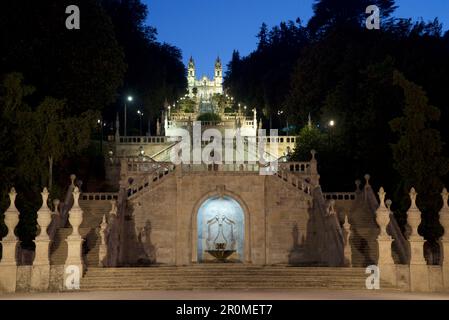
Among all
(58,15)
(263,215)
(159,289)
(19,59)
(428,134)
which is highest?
(58,15)

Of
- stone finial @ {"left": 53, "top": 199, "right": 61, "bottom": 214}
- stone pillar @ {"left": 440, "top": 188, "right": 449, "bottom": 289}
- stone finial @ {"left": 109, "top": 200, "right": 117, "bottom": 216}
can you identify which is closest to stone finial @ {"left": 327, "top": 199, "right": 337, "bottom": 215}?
stone pillar @ {"left": 440, "top": 188, "right": 449, "bottom": 289}

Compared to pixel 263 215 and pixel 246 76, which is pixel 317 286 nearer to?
pixel 263 215

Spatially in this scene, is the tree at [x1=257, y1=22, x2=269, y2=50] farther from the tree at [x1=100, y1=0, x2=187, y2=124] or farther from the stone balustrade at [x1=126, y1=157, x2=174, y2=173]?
the stone balustrade at [x1=126, y1=157, x2=174, y2=173]

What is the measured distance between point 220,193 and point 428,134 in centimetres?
1034

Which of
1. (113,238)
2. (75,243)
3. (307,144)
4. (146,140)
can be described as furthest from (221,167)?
(75,243)

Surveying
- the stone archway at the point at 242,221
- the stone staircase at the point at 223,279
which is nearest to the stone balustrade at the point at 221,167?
the stone archway at the point at 242,221

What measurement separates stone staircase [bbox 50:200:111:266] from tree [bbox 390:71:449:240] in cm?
1348

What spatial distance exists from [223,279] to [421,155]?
39.6 ft

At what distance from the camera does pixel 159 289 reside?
77.2 ft

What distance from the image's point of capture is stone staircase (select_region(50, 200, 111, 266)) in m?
29.5

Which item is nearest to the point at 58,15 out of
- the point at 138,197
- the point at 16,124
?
the point at 16,124

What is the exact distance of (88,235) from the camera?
31.7 meters

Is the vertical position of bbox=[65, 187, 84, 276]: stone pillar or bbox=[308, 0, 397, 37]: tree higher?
bbox=[308, 0, 397, 37]: tree

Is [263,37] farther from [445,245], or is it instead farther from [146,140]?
[445,245]
